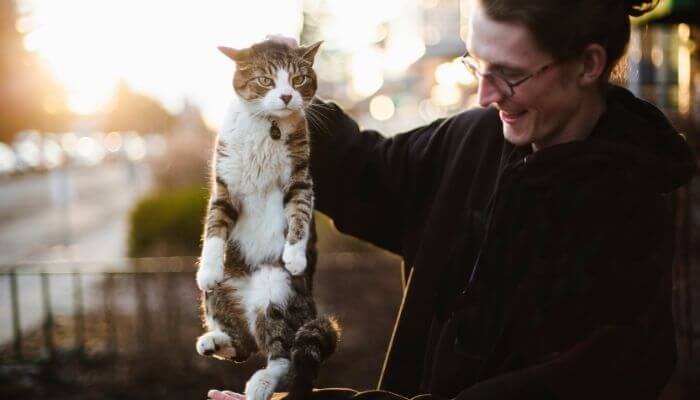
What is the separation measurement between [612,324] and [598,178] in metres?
0.43

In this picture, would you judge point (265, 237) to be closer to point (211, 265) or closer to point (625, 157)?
point (211, 265)

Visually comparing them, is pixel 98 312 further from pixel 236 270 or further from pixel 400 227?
pixel 236 270

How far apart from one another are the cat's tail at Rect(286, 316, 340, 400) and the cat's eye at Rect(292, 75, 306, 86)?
0.58 m

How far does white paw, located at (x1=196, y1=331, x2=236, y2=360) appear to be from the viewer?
1.50m

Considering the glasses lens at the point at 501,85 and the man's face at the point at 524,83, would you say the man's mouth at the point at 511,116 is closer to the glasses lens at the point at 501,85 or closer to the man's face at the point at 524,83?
the man's face at the point at 524,83

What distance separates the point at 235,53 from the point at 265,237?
1.47ft

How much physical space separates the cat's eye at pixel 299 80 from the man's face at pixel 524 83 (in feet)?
2.11

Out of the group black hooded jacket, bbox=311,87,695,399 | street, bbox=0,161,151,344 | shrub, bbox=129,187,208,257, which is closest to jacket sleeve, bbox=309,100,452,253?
black hooded jacket, bbox=311,87,695,399

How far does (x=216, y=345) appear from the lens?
1.51 metres

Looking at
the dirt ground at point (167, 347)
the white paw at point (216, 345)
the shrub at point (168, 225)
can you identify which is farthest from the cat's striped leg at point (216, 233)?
the shrub at point (168, 225)

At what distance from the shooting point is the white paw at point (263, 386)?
4.82ft

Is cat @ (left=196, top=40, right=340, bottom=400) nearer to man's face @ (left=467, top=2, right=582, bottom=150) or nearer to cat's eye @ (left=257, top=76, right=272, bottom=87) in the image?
cat's eye @ (left=257, top=76, right=272, bottom=87)

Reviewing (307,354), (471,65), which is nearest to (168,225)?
(471,65)

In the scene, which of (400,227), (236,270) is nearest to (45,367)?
(400,227)
